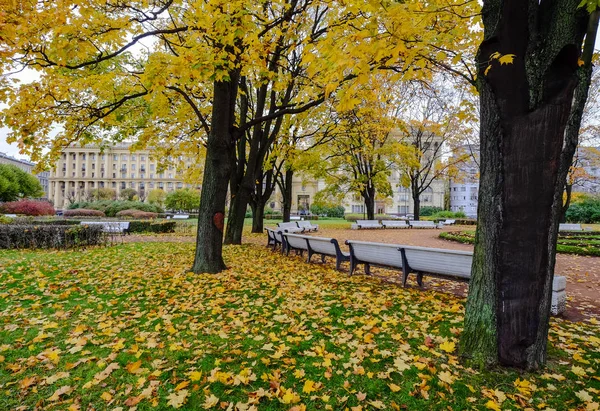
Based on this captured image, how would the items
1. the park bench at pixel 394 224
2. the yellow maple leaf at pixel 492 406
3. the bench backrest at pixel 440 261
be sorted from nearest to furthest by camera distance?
the yellow maple leaf at pixel 492 406, the bench backrest at pixel 440 261, the park bench at pixel 394 224

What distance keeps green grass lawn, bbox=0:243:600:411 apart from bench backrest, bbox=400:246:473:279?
0.47 metres

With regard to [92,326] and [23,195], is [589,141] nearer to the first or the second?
[92,326]

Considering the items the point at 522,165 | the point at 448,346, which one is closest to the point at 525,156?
the point at 522,165

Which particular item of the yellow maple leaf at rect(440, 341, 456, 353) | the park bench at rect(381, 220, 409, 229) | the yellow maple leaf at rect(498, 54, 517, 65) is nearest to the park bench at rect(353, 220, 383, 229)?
the park bench at rect(381, 220, 409, 229)

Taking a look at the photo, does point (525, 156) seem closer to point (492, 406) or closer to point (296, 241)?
point (492, 406)

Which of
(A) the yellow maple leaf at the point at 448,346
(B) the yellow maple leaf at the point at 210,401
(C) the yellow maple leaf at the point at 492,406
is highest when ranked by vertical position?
(A) the yellow maple leaf at the point at 448,346

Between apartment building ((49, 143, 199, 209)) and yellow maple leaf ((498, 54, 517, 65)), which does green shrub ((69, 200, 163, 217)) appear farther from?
apartment building ((49, 143, 199, 209))

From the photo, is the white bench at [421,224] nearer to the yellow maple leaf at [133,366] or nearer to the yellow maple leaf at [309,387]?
the yellow maple leaf at [309,387]

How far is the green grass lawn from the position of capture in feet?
9.32

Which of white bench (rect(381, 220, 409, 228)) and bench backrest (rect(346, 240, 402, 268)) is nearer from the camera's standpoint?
bench backrest (rect(346, 240, 402, 268))

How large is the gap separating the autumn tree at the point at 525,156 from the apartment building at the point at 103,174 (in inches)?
4118

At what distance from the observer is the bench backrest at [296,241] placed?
9645mm

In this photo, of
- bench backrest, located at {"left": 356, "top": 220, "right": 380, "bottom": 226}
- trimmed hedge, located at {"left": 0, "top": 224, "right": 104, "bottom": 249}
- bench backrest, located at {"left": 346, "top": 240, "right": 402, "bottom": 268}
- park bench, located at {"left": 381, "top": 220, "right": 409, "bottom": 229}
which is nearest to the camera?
bench backrest, located at {"left": 346, "top": 240, "right": 402, "bottom": 268}

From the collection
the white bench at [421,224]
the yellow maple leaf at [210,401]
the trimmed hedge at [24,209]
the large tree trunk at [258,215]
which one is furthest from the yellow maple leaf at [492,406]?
the trimmed hedge at [24,209]
